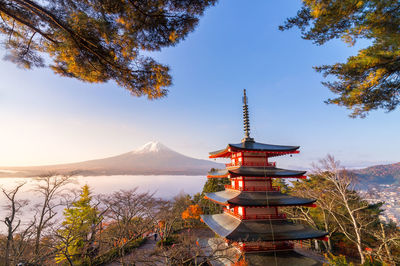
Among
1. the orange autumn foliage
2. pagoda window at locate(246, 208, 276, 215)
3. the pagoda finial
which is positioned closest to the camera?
pagoda window at locate(246, 208, 276, 215)

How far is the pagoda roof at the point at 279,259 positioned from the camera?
709cm

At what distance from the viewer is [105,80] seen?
435cm

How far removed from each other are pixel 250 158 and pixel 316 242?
12.0 m

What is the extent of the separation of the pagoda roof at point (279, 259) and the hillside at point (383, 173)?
45.1 m

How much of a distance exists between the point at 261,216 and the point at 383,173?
53.2 meters

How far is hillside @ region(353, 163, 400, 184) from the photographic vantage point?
37.5 m

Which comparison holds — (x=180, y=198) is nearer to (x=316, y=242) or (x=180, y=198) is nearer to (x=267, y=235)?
(x=316, y=242)

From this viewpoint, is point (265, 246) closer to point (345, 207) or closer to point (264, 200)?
point (264, 200)

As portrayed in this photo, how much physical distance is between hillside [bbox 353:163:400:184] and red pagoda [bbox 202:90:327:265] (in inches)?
1766

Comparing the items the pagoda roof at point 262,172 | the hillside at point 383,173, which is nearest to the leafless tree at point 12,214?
the pagoda roof at point 262,172

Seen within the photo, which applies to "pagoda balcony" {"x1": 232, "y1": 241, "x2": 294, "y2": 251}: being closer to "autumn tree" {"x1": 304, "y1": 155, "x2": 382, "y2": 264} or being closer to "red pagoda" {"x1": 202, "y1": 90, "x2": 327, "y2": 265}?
"red pagoda" {"x1": 202, "y1": 90, "x2": 327, "y2": 265}

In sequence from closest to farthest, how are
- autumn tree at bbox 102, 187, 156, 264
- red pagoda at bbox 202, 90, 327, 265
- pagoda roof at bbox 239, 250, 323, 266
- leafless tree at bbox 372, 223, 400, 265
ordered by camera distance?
pagoda roof at bbox 239, 250, 323, 266 < red pagoda at bbox 202, 90, 327, 265 < leafless tree at bbox 372, 223, 400, 265 < autumn tree at bbox 102, 187, 156, 264

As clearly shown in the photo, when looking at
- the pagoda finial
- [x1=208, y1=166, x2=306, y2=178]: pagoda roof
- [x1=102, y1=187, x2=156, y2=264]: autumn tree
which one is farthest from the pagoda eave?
[x1=102, y1=187, x2=156, y2=264]: autumn tree

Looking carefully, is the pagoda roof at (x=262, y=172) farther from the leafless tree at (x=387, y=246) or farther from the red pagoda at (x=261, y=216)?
the leafless tree at (x=387, y=246)
